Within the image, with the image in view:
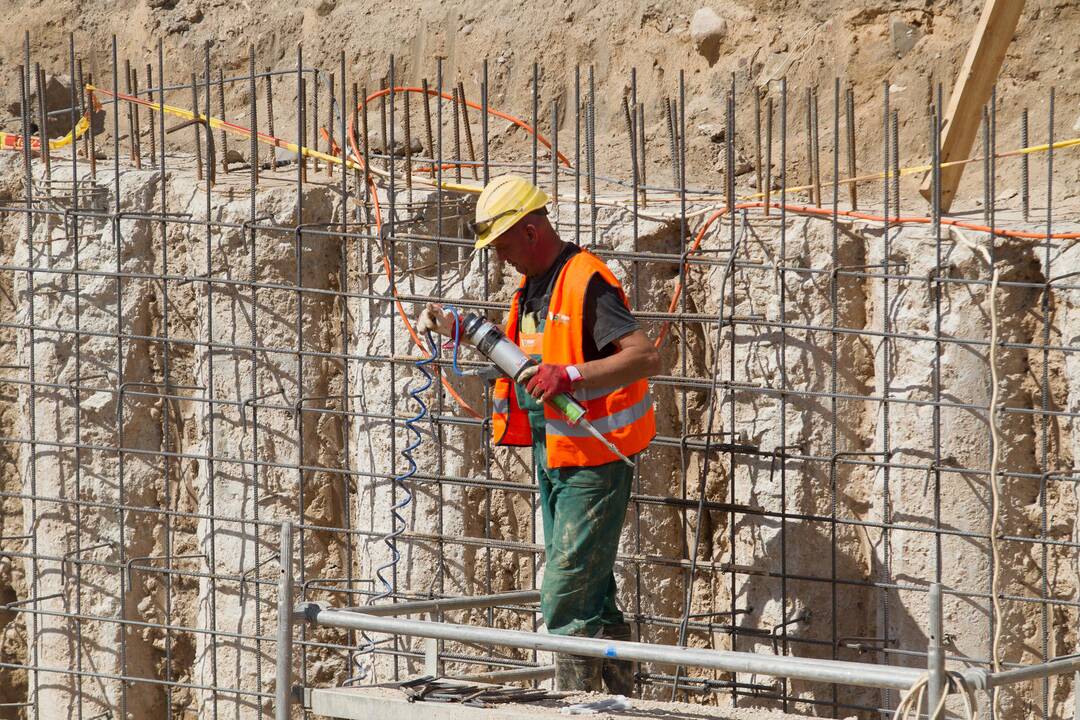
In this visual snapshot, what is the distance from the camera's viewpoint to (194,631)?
7.27 m

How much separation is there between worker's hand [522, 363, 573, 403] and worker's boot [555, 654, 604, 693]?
101 cm

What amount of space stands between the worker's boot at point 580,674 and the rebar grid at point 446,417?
101 centimetres

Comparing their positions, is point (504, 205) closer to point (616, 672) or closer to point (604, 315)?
point (604, 315)

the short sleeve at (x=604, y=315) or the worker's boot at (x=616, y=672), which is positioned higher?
the short sleeve at (x=604, y=315)

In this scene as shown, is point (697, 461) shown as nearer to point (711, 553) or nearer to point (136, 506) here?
point (711, 553)

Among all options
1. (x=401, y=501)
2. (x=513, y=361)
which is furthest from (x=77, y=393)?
(x=513, y=361)

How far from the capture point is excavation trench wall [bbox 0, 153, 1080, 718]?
6145 mm

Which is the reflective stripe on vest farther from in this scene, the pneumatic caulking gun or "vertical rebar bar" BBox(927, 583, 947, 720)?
"vertical rebar bar" BBox(927, 583, 947, 720)

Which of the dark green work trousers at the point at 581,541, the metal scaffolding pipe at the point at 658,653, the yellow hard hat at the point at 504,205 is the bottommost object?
the metal scaffolding pipe at the point at 658,653

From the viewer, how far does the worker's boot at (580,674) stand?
5605mm

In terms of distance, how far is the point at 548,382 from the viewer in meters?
5.35

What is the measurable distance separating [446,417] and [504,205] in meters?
1.66

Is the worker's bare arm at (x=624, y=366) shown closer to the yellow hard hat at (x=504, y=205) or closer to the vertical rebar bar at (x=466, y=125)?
the yellow hard hat at (x=504, y=205)

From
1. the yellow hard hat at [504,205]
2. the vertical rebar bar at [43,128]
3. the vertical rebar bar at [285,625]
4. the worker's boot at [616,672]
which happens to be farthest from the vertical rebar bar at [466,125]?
the vertical rebar bar at [285,625]
